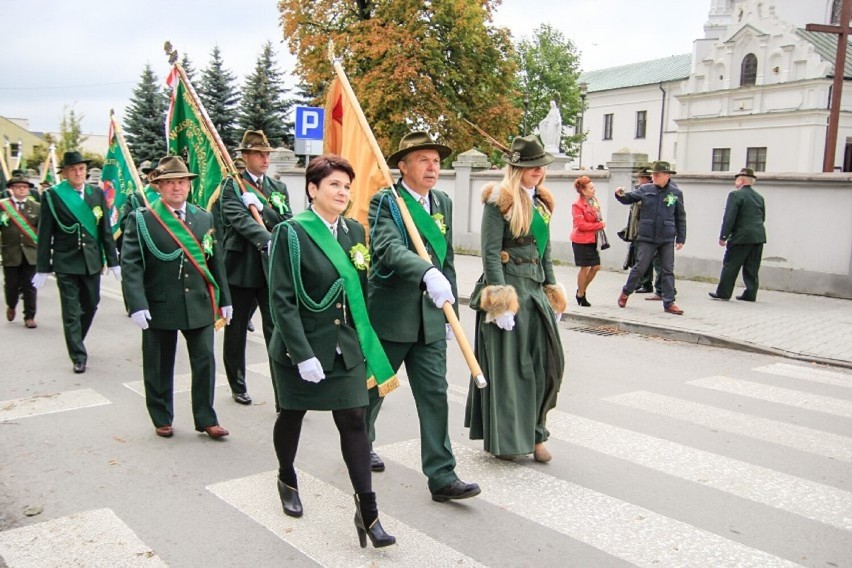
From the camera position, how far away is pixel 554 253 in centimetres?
1791

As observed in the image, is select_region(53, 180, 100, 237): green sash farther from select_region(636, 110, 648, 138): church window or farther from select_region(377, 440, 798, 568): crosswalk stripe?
select_region(636, 110, 648, 138): church window

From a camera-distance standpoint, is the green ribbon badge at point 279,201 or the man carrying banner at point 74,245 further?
the man carrying banner at point 74,245

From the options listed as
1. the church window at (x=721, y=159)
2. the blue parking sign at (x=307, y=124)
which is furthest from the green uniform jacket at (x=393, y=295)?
the church window at (x=721, y=159)

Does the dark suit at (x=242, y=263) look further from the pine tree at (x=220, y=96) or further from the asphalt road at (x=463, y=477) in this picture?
the pine tree at (x=220, y=96)

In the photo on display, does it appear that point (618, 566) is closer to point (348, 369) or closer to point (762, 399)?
point (348, 369)

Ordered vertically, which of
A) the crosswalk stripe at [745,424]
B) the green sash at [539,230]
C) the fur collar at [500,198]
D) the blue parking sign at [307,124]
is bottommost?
the crosswalk stripe at [745,424]

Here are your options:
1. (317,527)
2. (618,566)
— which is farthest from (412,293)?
(618,566)

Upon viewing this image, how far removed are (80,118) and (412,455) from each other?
38666 millimetres

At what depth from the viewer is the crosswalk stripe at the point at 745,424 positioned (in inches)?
221

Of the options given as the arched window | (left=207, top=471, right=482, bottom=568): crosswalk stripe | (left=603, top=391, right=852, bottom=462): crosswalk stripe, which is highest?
the arched window

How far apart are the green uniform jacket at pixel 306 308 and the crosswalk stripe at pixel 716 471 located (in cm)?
234

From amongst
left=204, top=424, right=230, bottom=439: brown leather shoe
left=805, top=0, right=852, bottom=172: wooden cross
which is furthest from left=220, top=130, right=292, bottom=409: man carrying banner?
left=805, top=0, right=852, bottom=172: wooden cross

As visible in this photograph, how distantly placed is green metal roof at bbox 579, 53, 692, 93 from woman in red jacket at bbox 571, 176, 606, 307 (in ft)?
160

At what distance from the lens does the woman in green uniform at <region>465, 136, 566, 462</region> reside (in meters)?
4.93
